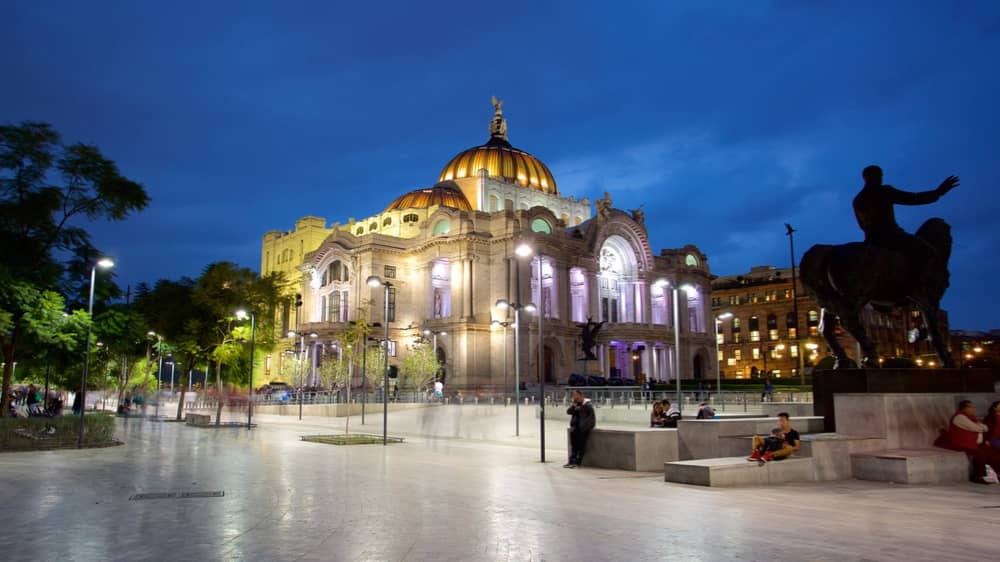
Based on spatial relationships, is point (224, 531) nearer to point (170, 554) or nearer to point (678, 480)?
point (170, 554)

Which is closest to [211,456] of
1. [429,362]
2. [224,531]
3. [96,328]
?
[96,328]

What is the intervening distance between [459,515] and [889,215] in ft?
42.5

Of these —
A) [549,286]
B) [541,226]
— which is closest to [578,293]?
[549,286]

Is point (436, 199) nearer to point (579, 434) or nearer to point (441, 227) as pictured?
point (441, 227)

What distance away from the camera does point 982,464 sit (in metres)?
15.8

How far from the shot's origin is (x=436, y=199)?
313 ft

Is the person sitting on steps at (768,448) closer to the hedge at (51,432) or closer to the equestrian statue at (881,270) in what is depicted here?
the equestrian statue at (881,270)

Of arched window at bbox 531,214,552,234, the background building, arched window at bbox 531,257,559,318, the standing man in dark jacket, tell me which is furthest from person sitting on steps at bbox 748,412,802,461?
the background building

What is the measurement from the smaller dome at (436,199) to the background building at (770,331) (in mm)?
41299

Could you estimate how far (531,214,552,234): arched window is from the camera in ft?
276

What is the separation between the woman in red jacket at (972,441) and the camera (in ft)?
51.9

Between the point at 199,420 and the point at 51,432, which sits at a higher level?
the point at 51,432

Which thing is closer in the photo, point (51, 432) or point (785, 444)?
point (785, 444)

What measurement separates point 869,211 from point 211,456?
19374 mm
